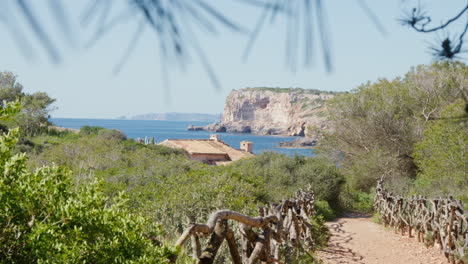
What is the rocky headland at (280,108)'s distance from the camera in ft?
6.95

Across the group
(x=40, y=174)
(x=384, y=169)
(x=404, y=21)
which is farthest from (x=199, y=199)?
(x=384, y=169)

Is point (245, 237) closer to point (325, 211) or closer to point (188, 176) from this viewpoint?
point (188, 176)

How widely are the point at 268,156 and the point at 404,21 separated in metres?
15.1

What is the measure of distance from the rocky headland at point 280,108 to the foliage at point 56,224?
0.70 meters

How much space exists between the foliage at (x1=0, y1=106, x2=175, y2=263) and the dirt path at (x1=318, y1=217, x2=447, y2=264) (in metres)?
5.77

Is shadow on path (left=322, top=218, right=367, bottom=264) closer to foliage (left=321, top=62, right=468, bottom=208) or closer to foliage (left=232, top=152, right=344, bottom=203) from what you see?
foliage (left=232, top=152, right=344, bottom=203)

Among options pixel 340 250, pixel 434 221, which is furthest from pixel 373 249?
pixel 434 221

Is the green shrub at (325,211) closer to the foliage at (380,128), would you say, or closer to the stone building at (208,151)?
the foliage at (380,128)

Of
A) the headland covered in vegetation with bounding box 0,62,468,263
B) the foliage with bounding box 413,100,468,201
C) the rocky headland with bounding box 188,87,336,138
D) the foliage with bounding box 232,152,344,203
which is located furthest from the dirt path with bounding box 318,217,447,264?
the foliage with bounding box 232,152,344,203

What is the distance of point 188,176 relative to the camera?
920cm

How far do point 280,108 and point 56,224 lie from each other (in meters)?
2.49

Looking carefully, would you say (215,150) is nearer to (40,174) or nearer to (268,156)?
(268,156)

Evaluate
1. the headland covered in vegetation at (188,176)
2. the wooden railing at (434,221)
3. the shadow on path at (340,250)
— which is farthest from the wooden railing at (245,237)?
the wooden railing at (434,221)

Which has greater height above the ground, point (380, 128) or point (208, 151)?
point (380, 128)
